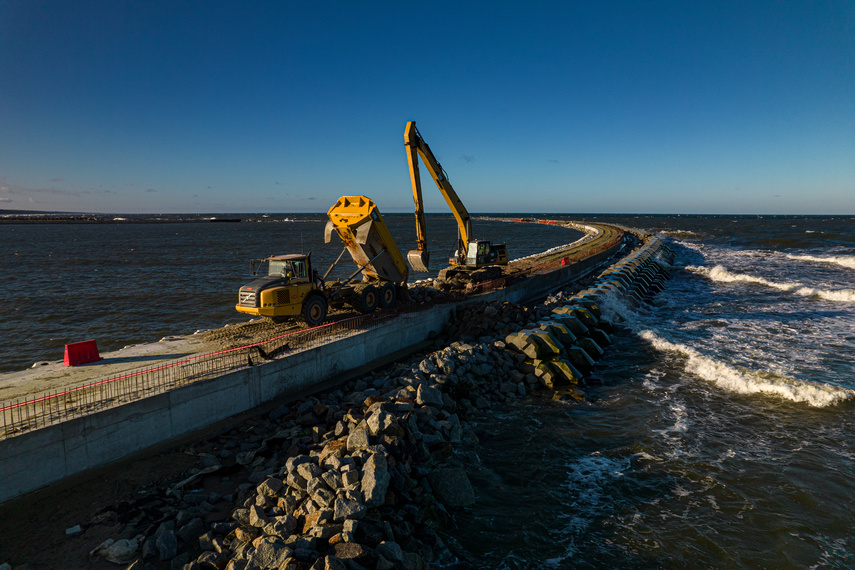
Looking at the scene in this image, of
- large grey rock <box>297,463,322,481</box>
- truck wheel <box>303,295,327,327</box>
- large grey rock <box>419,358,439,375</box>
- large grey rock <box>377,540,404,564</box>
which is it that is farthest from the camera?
truck wheel <box>303,295,327,327</box>

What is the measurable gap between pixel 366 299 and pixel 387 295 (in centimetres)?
129

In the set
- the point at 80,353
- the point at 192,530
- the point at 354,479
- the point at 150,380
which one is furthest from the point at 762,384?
the point at 80,353

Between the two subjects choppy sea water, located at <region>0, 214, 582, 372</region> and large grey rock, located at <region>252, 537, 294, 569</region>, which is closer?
large grey rock, located at <region>252, 537, 294, 569</region>

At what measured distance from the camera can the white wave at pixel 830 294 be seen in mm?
31344

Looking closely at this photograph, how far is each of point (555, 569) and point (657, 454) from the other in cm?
535

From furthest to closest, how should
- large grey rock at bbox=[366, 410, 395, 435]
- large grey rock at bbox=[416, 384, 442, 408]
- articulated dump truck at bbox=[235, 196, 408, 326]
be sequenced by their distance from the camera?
articulated dump truck at bbox=[235, 196, 408, 326], large grey rock at bbox=[416, 384, 442, 408], large grey rock at bbox=[366, 410, 395, 435]

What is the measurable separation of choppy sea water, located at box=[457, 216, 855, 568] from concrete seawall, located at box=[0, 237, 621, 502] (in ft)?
18.6

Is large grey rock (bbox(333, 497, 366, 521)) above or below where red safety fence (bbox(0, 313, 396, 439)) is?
below

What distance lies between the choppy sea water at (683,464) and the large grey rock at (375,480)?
6.36 feet

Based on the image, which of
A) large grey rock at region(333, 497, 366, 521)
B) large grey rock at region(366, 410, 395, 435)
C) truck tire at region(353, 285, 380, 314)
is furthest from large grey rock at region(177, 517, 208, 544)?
truck tire at region(353, 285, 380, 314)

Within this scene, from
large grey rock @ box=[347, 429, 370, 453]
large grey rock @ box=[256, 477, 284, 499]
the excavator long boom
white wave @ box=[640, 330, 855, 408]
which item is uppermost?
the excavator long boom

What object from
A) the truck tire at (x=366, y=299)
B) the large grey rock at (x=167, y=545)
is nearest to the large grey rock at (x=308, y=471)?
the large grey rock at (x=167, y=545)

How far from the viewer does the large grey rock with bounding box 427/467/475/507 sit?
30.8 ft

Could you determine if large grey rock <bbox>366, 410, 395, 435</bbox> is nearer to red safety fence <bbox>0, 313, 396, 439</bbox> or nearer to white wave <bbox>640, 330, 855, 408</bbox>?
red safety fence <bbox>0, 313, 396, 439</bbox>
